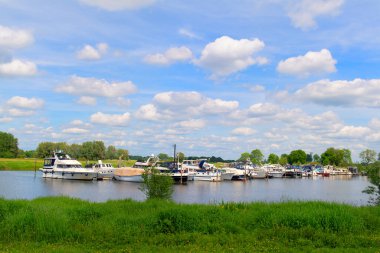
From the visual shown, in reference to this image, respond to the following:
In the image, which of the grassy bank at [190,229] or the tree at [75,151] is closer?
the grassy bank at [190,229]

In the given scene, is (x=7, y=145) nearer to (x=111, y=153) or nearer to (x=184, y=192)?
(x=111, y=153)

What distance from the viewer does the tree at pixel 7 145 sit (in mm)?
161750

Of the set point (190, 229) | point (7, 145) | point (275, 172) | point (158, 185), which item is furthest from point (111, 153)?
point (190, 229)

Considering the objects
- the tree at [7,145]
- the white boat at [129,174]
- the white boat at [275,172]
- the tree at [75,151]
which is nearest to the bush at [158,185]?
the white boat at [129,174]

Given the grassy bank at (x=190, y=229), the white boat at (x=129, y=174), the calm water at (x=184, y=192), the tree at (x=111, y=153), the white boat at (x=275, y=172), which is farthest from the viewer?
the tree at (x=111, y=153)

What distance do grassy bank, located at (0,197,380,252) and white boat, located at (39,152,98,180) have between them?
69542 millimetres

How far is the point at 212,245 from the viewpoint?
1241cm


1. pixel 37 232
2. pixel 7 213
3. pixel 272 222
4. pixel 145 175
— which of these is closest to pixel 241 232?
pixel 272 222

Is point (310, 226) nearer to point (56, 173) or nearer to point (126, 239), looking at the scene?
point (126, 239)

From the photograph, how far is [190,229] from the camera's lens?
47.8 feet

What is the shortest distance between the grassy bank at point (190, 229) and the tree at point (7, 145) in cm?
15953

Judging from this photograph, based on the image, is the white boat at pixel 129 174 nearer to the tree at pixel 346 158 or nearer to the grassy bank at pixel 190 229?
the grassy bank at pixel 190 229

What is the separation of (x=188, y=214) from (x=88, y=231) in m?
3.59

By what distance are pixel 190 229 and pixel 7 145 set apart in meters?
166
